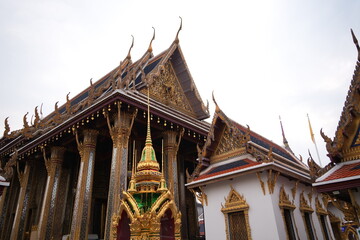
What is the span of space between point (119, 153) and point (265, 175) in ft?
14.6

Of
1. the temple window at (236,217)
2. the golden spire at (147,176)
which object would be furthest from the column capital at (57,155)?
the golden spire at (147,176)

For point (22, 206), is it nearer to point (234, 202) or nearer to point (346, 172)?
point (234, 202)

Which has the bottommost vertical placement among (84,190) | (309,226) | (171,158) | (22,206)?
(309,226)

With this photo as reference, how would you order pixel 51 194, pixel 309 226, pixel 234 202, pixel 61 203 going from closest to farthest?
pixel 234 202 → pixel 309 226 → pixel 51 194 → pixel 61 203

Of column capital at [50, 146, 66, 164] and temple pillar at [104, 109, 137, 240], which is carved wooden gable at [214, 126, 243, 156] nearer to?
temple pillar at [104, 109, 137, 240]

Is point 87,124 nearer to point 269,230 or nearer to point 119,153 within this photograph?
point 119,153

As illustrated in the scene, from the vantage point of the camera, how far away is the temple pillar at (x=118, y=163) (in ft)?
24.6

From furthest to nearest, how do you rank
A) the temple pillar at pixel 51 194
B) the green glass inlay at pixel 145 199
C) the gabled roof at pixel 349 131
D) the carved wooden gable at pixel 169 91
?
the carved wooden gable at pixel 169 91 → the temple pillar at pixel 51 194 → the gabled roof at pixel 349 131 → the green glass inlay at pixel 145 199

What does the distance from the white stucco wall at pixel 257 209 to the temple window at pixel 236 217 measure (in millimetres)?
99

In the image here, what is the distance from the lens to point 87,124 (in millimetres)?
9656

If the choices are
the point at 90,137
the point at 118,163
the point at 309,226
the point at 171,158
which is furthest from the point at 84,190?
the point at 309,226

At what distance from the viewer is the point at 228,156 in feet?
23.4

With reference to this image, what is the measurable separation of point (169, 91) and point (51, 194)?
6.49 metres

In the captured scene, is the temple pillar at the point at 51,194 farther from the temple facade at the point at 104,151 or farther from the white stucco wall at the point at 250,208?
the white stucco wall at the point at 250,208
